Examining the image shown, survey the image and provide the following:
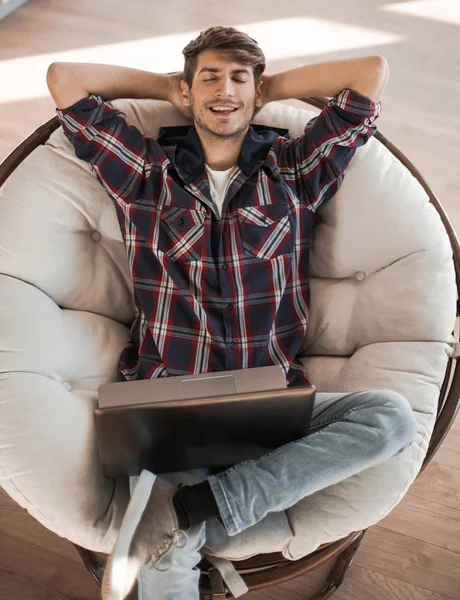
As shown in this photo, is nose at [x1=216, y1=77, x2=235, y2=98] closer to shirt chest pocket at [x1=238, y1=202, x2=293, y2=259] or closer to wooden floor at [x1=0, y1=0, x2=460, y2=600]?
shirt chest pocket at [x1=238, y1=202, x2=293, y2=259]

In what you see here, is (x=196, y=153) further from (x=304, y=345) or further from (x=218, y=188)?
(x=304, y=345)

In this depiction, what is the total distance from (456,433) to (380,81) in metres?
0.99

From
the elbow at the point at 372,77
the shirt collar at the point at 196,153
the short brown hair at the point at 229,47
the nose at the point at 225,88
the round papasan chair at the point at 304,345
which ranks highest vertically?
the short brown hair at the point at 229,47

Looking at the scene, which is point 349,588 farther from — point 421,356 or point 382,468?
point 421,356

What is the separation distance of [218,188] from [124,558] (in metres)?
0.83

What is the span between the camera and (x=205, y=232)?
→ 1.45 m

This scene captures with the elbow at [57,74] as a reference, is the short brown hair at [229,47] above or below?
above

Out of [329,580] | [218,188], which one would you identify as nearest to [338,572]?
[329,580]

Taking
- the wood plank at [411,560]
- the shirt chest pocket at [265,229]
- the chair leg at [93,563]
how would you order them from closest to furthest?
the chair leg at [93,563]
the shirt chest pocket at [265,229]
the wood plank at [411,560]

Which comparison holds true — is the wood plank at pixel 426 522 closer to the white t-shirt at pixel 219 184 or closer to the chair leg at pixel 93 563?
Result: the chair leg at pixel 93 563

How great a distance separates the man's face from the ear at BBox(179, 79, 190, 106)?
0.12 feet

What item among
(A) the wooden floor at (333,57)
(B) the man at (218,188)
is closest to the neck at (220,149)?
(B) the man at (218,188)

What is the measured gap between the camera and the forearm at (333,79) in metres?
1.40

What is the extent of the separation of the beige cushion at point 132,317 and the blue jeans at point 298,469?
0.17ft
